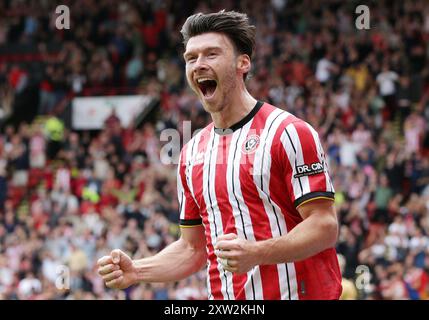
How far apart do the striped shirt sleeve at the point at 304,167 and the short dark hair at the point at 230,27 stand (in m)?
0.59

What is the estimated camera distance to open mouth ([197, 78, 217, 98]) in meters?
4.76

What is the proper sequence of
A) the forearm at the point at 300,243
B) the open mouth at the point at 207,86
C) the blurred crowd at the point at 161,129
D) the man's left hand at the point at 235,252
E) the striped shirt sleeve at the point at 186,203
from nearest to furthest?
the man's left hand at the point at 235,252, the forearm at the point at 300,243, the open mouth at the point at 207,86, the striped shirt sleeve at the point at 186,203, the blurred crowd at the point at 161,129

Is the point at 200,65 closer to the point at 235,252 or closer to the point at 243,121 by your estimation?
the point at 243,121

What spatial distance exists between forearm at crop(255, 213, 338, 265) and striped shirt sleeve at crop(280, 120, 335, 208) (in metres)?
0.14

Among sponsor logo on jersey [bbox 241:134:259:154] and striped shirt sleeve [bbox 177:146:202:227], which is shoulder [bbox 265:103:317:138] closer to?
sponsor logo on jersey [bbox 241:134:259:154]

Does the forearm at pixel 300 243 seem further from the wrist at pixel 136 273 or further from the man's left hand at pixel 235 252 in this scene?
the wrist at pixel 136 273

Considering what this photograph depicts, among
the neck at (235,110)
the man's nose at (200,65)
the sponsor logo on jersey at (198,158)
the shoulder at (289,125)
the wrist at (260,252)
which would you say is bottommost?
the wrist at (260,252)

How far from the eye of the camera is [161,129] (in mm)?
17875

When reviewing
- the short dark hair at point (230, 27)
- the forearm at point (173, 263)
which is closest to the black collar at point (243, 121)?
the short dark hair at point (230, 27)

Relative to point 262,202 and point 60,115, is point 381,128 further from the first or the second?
point 262,202

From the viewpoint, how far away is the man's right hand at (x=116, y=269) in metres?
4.68

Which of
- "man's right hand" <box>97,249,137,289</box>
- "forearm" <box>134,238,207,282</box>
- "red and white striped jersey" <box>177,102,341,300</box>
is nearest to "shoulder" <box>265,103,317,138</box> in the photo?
"red and white striped jersey" <box>177,102,341,300</box>
